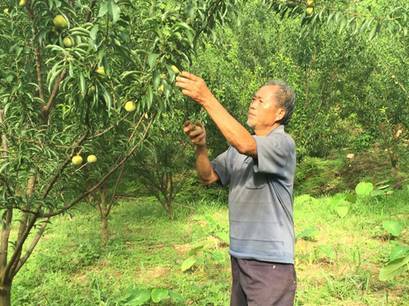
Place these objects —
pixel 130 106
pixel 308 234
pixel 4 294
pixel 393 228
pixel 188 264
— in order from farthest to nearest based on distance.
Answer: pixel 308 234 → pixel 393 228 → pixel 188 264 → pixel 4 294 → pixel 130 106

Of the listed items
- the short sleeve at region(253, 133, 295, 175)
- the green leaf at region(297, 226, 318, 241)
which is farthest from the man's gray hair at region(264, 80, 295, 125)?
the green leaf at region(297, 226, 318, 241)

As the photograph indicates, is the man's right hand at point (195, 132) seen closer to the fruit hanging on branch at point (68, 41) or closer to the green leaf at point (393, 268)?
the fruit hanging on branch at point (68, 41)

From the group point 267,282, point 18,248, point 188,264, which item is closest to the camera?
point 267,282

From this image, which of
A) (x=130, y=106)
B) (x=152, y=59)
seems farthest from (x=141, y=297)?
(x=152, y=59)

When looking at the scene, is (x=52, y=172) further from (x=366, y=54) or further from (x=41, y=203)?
(x=366, y=54)

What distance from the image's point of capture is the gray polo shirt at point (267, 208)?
86.8 inches

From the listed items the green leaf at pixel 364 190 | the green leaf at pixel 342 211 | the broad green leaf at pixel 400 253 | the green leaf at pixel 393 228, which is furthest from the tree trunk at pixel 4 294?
the green leaf at pixel 364 190

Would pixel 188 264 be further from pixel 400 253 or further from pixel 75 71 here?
pixel 75 71

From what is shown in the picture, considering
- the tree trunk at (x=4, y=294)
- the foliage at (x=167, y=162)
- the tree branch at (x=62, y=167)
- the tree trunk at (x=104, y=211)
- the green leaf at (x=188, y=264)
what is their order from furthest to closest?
the foliage at (x=167, y=162) < the tree trunk at (x=104, y=211) < the green leaf at (x=188, y=264) < the tree trunk at (x=4, y=294) < the tree branch at (x=62, y=167)

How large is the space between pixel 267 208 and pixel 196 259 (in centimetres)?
344

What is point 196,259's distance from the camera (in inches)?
217

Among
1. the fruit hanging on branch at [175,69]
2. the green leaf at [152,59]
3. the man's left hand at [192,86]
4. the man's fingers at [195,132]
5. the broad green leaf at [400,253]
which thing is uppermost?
the green leaf at [152,59]

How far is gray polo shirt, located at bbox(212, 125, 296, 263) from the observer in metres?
2.21

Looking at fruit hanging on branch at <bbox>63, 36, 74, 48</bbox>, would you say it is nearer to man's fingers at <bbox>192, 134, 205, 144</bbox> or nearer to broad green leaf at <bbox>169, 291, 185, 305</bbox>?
man's fingers at <bbox>192, 134, 205, 144</bbox>
